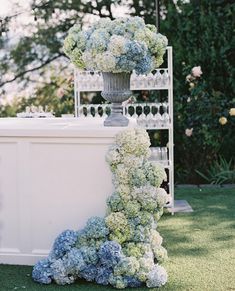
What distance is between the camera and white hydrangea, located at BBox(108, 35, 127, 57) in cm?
383

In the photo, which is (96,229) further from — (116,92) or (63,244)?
(116,92)

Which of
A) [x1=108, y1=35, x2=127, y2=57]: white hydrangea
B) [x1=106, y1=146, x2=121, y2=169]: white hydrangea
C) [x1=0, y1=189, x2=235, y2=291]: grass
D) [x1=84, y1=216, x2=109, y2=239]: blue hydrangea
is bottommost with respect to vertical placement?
[x1=0, y1=189, x2=235, y2=291]: grass

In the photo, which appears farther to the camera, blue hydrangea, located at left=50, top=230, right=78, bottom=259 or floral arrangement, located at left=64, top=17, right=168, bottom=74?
floral arrangement, located at left=64, top=17, right=168, bottom=74

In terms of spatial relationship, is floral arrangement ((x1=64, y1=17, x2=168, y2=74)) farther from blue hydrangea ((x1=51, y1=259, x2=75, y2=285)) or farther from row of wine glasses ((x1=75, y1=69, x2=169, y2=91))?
row of wine glasses ((x1=75, y1=69, x2=169, y2=91))

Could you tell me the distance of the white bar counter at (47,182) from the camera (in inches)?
153

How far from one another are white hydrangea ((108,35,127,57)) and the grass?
4.40 ft

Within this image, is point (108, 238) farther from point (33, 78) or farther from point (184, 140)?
point (33, 78)

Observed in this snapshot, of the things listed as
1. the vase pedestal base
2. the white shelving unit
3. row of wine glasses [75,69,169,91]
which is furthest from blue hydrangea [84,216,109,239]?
row of wine glasses [75,69,169,91]

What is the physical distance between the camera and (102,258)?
368 cm

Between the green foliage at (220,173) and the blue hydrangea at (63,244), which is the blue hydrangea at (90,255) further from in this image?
the green foliage at (220,173)

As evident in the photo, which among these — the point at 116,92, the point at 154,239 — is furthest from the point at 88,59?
the point at 154,239

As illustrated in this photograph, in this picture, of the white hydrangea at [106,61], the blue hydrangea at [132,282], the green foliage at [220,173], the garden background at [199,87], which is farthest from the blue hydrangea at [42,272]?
the green foliage at [220,173]

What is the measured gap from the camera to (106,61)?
385 cm

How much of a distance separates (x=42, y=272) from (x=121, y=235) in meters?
0.50
